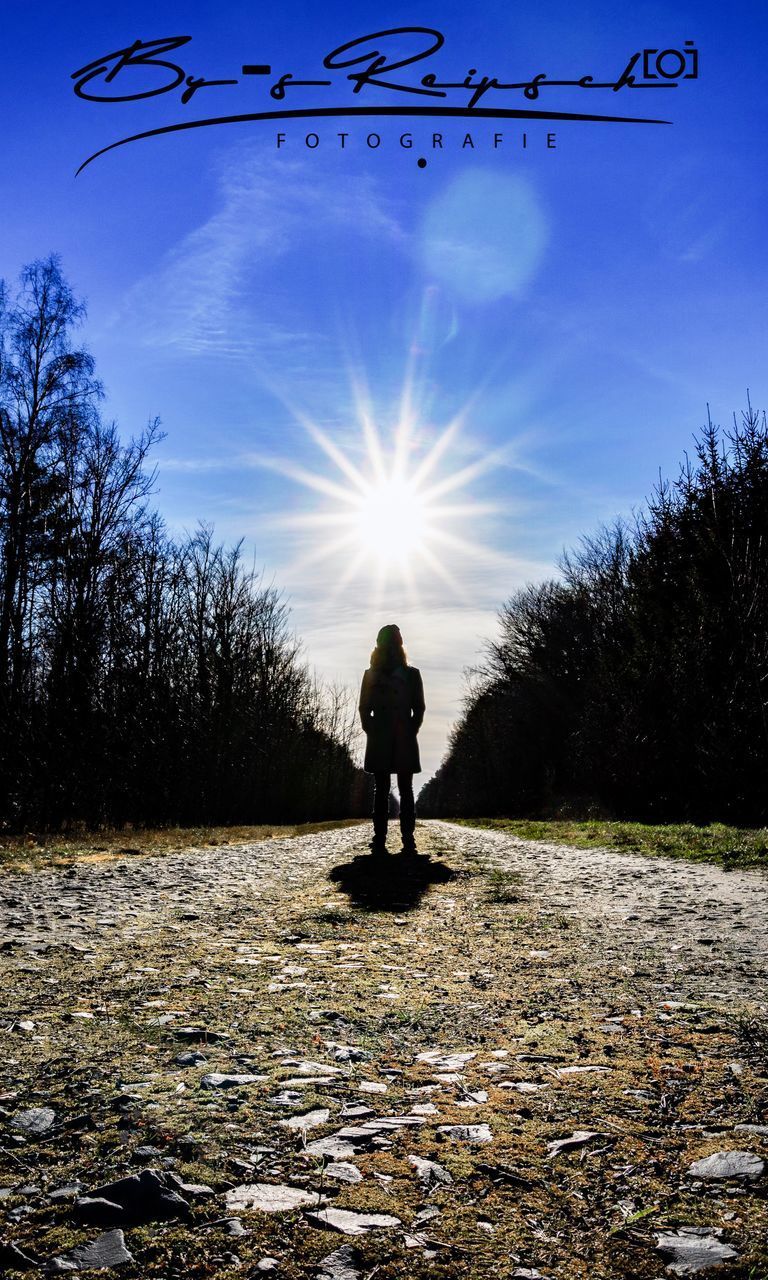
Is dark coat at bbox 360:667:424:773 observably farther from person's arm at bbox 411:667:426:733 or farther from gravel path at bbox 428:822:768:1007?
gravel path at bbox 428:822:768:1007

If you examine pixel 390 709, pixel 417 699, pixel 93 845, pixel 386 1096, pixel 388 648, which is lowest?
pixel 93 845

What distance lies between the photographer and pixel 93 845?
45.6 ft

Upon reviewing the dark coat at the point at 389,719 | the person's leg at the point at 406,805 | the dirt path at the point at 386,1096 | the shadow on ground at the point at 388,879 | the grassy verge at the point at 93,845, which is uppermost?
the dark coat at the point at 389,719

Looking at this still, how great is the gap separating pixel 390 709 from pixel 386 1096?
8.20 meters

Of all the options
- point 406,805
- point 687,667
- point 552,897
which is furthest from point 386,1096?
point 687,667

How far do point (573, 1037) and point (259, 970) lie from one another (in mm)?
2068

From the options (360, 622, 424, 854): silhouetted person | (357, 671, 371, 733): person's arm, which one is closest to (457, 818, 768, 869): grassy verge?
(360, 622, 424, 854): silhouetted person

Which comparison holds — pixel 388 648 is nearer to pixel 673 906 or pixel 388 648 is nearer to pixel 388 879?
pixel 388 879

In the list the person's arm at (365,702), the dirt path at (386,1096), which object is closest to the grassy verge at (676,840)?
the dirt path at (386,1096)

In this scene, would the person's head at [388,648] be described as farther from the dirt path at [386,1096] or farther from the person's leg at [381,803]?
the dirt path at [386,1096]

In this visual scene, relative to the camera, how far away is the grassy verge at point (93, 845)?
1129 centimetres

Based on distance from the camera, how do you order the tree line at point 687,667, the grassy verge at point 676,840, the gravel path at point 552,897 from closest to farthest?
1. the gravel path at point 552,897
2. the grassy verge at point 676,840
3. the tree line at point 687,667

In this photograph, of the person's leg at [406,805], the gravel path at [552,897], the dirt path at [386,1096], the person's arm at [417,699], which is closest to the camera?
the dirt path at [386,1096]

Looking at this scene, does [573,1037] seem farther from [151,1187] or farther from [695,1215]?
[151,1187]
